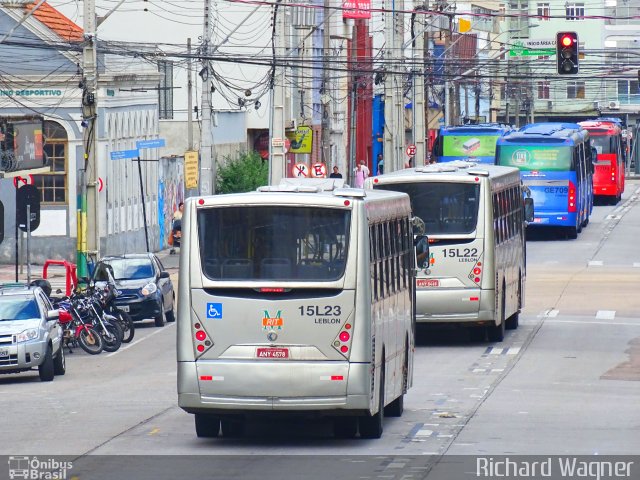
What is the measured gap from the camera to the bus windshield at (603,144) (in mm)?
73812

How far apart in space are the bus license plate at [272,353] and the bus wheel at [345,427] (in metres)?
1.37

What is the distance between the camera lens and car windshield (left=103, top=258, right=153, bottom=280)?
1374 inches

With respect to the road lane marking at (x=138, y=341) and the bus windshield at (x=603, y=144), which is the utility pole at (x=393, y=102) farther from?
the road lane marking at (x=138, y=341)

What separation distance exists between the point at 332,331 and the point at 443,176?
461 inches

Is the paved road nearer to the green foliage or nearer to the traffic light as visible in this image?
the traffic light

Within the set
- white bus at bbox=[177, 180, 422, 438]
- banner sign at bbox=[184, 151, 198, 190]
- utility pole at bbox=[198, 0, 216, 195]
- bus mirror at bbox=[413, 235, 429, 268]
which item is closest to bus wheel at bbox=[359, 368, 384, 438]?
white bus at bbox=[177, 180, 422, 438]

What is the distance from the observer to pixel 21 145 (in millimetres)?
41594

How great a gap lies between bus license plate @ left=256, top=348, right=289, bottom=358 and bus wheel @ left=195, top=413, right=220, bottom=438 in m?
1.25

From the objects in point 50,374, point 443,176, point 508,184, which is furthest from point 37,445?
point 508,184

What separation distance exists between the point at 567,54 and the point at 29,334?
20.3 meters

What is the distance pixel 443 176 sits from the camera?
27.6m

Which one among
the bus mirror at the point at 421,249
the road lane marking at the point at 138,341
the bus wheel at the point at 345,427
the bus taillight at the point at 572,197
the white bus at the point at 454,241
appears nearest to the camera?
the bus wheel at the point at 345,427

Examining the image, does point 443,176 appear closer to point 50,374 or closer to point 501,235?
point 501,235

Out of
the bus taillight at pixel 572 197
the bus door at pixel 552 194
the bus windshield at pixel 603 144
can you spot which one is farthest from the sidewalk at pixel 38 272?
the bus windshield at pixel 603 144
